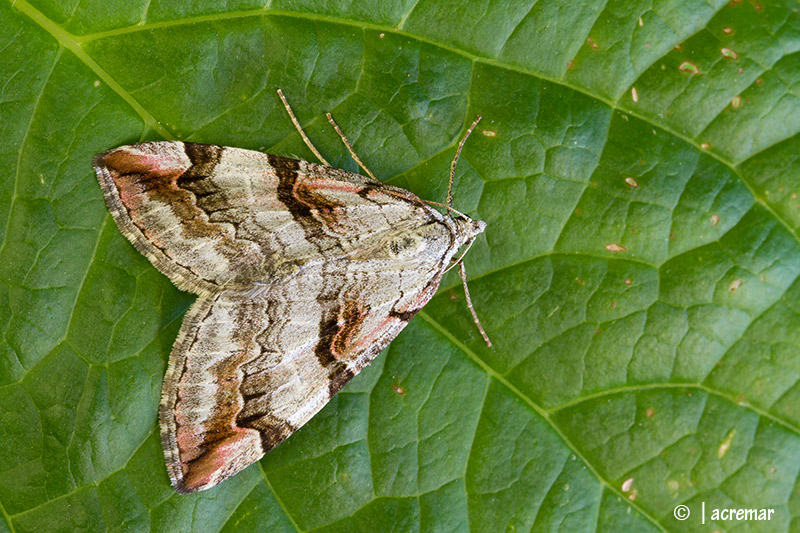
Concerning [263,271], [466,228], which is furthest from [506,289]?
[263,271]

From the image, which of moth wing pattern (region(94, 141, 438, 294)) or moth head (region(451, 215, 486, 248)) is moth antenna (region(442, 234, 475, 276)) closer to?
moth head (region(451, 215, 486, 248))

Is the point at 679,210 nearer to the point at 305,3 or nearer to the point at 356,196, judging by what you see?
the point at 356,196

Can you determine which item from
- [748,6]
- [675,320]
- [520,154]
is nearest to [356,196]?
[520,154]

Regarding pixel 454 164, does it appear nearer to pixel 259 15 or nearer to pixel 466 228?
pixel 466 228

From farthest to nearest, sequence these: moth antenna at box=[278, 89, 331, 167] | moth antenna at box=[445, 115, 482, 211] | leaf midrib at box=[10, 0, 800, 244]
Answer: moth antenna at box=[445, 115, 482, 211]
moth antenna at box=[278, 89, 331, 167]
leaf midrib at box=[10, 0, 800, 244]

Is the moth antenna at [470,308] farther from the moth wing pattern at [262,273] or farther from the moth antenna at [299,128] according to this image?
the moth antenna at [299,128]

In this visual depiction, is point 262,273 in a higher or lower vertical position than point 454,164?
lower
